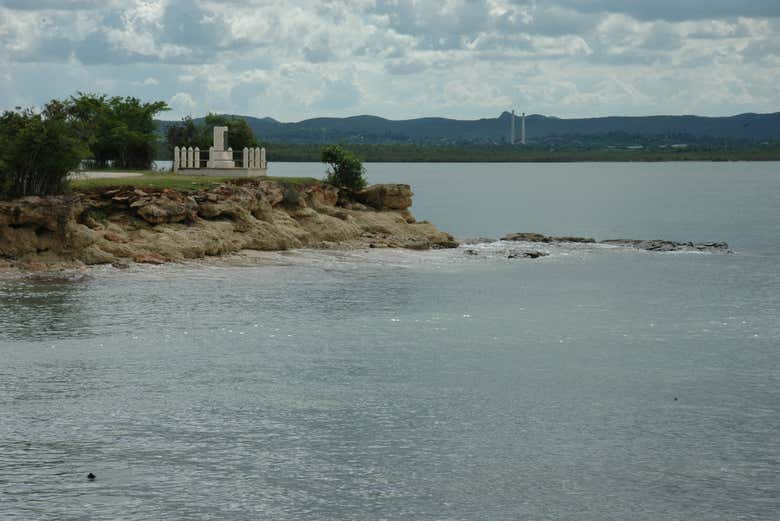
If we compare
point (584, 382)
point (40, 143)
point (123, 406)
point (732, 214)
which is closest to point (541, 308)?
point (584, 382)

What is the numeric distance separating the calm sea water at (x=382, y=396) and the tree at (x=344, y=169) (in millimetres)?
16777

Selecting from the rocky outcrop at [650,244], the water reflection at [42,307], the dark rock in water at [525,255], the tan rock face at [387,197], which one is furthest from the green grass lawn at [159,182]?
the rocky outcrop at [650,244]

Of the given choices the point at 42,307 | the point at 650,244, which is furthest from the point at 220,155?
the point at 42,307

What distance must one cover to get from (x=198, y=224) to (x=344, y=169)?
54.5ft

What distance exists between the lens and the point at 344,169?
62094 mm

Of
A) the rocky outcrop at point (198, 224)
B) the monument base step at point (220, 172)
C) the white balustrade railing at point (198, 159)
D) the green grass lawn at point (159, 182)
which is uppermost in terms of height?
the white balustrade railing at point (198, 159)

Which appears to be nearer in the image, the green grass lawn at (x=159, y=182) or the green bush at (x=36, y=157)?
the green bush at (x=36, y=157)

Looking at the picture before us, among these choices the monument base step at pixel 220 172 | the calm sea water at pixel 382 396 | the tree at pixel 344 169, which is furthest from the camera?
the tree at pixel 344 169

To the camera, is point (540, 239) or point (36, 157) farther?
point (540, 239)

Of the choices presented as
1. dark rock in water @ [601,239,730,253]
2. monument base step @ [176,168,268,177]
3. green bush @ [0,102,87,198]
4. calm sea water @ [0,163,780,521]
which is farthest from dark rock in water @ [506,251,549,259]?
green bush @ [0,102,87,198]

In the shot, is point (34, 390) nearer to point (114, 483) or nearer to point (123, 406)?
point (123, 406)

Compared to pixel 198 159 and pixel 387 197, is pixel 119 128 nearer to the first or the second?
pixel 198 159

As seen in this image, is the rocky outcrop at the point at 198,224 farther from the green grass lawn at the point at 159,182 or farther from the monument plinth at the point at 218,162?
the monument plinth at the point at 218,162

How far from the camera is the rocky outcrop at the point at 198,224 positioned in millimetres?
41188
